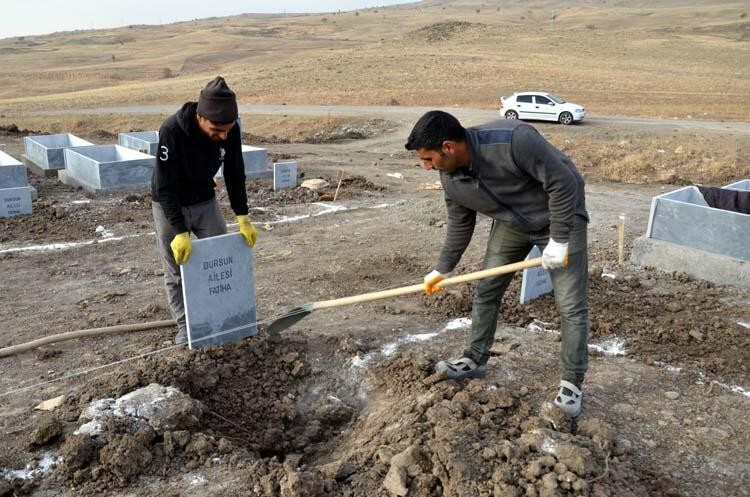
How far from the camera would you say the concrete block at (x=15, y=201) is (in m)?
9.14

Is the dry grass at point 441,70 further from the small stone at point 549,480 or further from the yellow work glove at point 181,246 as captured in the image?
the small stone at point 549,480

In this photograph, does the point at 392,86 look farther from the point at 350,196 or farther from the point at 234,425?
the point at 234,425

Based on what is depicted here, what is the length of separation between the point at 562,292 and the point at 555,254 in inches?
13.3

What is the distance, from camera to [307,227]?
30.0 feet

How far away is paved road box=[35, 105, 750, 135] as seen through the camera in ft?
66.1

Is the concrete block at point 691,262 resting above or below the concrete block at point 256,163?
below

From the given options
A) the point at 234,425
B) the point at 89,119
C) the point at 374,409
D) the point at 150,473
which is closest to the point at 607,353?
the point at 374,409

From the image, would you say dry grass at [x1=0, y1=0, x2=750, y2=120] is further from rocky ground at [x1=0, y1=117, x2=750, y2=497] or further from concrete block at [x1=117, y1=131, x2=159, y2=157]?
rocky ground at [x1=0, y1=117, x2=750, y2=497]

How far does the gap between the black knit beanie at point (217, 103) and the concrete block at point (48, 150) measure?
9.37 m

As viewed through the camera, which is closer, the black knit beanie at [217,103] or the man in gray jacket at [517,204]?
the man in gray jacket at [517,204]

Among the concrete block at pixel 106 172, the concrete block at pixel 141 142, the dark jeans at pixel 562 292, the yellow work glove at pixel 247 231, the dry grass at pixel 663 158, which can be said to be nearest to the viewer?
the dark jeans at pixel 562 292

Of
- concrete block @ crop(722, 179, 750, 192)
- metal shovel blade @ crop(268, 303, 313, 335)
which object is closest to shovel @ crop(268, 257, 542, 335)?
metal shovel blade @ crop(268, 303, 313, 335)

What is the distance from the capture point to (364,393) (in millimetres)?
4359

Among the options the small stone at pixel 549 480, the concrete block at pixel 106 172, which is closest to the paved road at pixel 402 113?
the concrete block at pixel 106 172
